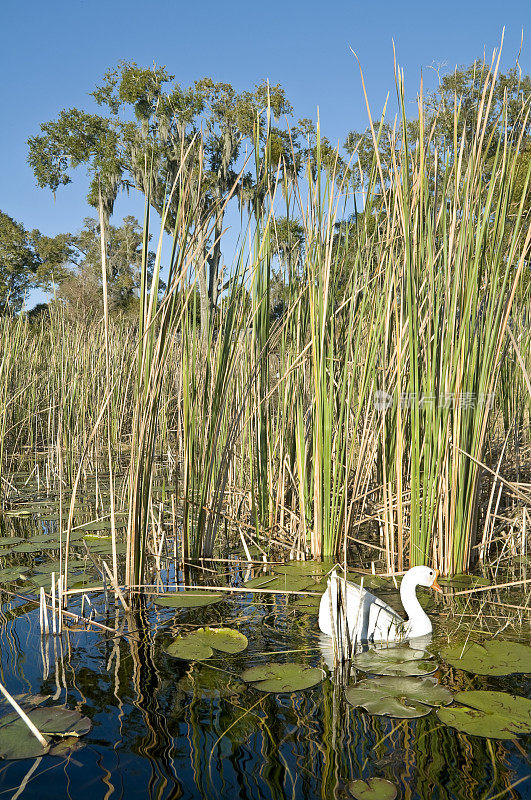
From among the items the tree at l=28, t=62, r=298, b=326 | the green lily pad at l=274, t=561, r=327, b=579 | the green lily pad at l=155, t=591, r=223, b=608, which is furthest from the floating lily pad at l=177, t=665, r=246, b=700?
the tree at l=28, t=62, r=298, b=326

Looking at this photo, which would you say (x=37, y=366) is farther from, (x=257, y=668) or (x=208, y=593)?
(x=257, y=668)

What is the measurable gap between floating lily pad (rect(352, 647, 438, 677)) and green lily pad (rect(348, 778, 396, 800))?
486 millimetres

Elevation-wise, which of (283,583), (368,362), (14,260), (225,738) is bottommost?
(225,738)

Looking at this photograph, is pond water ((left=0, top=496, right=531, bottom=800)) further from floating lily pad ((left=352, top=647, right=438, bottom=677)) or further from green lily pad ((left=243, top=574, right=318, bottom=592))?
green lily pad ((left=243, top=574, right=318, bottom=592))

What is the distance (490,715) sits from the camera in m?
1.39

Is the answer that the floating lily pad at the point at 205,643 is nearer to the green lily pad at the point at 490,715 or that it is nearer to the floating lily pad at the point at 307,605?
the floating lily pad at the point at 307,605

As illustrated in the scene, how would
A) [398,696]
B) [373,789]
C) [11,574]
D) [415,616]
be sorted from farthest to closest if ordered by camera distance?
[11,574] < [415,616] < [398,696] < [373,789]

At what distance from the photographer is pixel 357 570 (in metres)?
2.58

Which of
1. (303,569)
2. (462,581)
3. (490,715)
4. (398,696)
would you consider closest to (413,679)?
(398,696)

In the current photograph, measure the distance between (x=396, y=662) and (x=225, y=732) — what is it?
1.96 feet

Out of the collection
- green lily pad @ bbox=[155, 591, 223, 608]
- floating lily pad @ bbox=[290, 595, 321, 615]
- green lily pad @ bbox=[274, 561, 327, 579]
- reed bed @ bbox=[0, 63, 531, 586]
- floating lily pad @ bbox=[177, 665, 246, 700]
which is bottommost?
Answer: floating lily pad @ bbox=[177, 665, 246, 700]

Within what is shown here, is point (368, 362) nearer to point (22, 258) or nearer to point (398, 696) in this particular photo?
point (398, 696)

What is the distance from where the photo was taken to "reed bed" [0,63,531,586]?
2152 millimetres

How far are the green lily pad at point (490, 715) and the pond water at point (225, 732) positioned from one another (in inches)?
1.0
